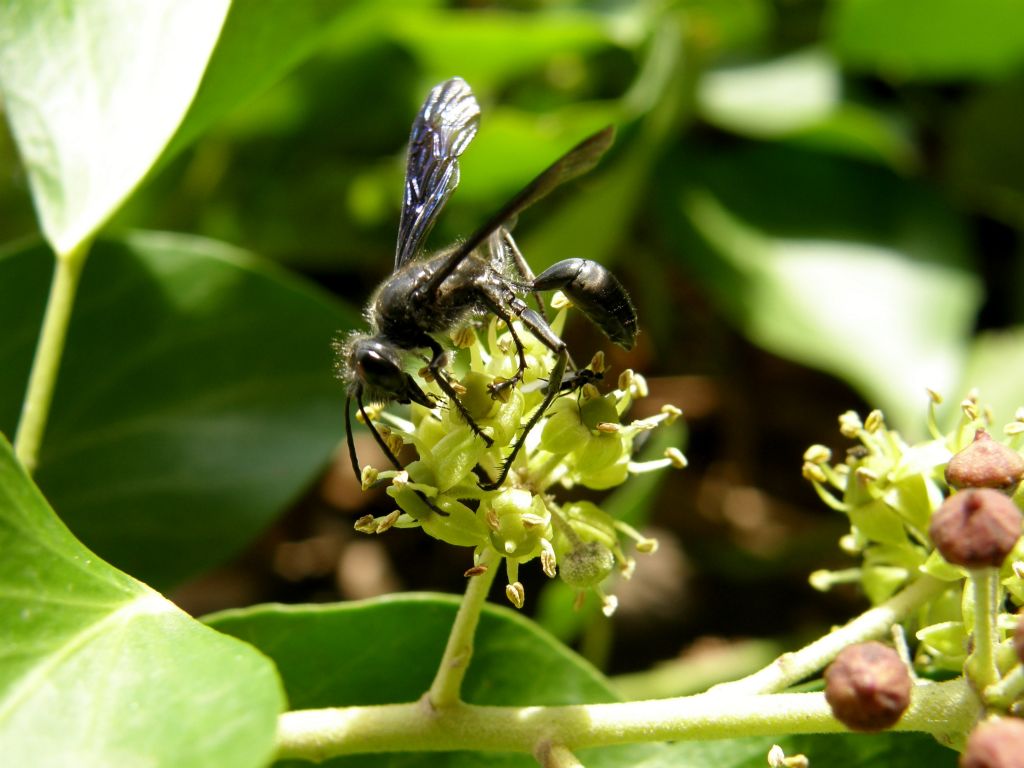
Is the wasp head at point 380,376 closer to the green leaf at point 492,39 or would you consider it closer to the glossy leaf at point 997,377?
the glossy leaf at point 997,377

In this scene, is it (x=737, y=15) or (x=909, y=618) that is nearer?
(x=909, y=618)

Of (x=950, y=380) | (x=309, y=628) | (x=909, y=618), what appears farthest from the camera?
(x=950, y=380)

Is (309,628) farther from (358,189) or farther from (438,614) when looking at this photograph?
(358,189)

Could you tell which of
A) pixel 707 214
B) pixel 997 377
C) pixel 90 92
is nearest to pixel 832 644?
pixel 997 377

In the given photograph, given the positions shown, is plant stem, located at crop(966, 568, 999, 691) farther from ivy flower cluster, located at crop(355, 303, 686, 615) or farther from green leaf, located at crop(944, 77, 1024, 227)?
green leaf, located at crop(944, 77, 1024, 227)

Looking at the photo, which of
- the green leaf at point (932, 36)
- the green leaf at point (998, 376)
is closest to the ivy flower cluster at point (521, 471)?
the green leaf at point (998, 376)

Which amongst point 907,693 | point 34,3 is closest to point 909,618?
point 907,693
